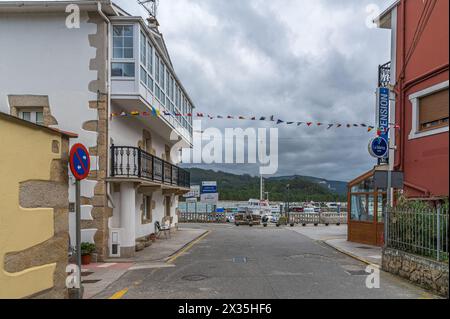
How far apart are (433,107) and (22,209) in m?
11.5

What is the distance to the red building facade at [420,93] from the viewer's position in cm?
1160

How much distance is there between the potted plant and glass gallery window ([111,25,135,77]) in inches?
230

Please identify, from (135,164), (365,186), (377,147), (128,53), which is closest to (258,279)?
(377,147)

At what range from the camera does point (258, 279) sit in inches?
388

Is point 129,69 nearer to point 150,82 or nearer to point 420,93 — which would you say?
point 150,82

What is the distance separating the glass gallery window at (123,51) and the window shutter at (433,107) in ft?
31.8

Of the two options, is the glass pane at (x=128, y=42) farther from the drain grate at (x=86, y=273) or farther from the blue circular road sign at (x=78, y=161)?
the blue circular road sign at (x=78, y=161)

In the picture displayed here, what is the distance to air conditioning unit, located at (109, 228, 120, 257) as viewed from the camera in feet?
45.0

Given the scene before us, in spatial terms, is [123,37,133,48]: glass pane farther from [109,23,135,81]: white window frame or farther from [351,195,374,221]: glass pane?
[351,195,374,221]: glass pane

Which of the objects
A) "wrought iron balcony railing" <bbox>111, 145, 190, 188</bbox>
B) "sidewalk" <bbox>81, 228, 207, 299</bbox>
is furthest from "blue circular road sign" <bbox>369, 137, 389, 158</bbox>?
"wrought iron balcony railing" <bbox>111, 145, 190, 188</bbox>

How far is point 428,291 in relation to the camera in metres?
8.62

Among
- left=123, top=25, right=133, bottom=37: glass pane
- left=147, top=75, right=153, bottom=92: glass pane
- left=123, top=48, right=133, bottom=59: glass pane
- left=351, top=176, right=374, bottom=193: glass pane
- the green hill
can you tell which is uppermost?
left=123, top=25, right=133, bottom=37: glass pane
